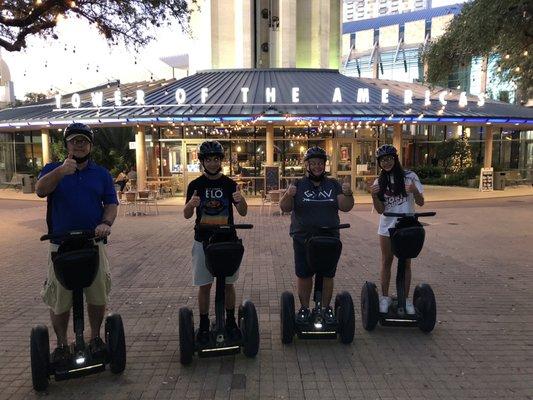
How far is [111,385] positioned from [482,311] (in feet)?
12.9

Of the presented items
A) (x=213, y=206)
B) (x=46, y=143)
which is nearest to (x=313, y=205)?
(x=213, y=206)

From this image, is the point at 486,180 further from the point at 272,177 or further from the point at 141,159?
the point at 141,159

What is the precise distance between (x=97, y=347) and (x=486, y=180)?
20.8 m

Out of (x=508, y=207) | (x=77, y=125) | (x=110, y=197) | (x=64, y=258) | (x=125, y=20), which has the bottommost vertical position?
(x=508, y=207)

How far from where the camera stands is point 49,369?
3.41m

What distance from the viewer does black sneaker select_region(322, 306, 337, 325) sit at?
13.7 ft

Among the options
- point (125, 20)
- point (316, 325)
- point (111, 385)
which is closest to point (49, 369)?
point (111, 385)

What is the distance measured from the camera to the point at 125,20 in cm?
1047

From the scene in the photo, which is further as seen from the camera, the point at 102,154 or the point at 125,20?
the point at 102,154

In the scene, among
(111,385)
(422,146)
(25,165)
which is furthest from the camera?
(422,146)

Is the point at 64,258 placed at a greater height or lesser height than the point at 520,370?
greater

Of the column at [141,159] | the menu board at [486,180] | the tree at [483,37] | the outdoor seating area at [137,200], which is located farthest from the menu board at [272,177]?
the menu board at [486,180]

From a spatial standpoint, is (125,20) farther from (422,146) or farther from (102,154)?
(422,146)

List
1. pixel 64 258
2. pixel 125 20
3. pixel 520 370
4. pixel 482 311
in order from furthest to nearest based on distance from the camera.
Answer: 1. pixel 125 20
2. pixel 482 311
3. pixel 520 370
4. pixel 64 258
